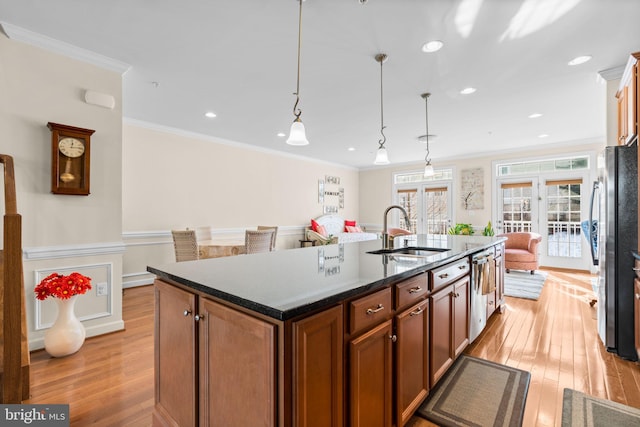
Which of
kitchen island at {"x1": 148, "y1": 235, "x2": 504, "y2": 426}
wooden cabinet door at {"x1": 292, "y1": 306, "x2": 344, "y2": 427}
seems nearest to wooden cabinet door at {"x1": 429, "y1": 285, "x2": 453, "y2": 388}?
kitchen island at {"x1": 148, "y1": 235, "x2": 504, "y2": 426}

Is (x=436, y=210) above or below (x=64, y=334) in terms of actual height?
above

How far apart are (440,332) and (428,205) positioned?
6701mm

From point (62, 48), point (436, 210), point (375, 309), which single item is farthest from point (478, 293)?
point (436, 210)

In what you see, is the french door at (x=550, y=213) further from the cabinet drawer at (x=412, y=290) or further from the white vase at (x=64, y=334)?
the white vase at (x=64, y=334)

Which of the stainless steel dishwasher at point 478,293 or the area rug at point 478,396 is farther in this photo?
the stainless steel dishwasher at point 478,293

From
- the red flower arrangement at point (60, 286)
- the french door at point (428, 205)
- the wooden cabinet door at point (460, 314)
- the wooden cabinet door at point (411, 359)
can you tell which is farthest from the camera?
→ the french door at point (428, 205)

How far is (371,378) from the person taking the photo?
1279 mm

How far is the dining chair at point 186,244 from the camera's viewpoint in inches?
158

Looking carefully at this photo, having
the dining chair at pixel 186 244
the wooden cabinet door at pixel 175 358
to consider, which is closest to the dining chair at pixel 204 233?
the dining chair at pixel 186 244

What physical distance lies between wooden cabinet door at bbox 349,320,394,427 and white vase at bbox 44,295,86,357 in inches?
99.2

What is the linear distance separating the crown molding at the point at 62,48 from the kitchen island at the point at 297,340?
8.12 feet

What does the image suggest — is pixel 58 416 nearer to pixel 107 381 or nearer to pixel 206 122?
pixel 107 381

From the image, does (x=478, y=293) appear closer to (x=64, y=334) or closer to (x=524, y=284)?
(x=524, y=284)

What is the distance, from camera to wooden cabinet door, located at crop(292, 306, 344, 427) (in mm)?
961
